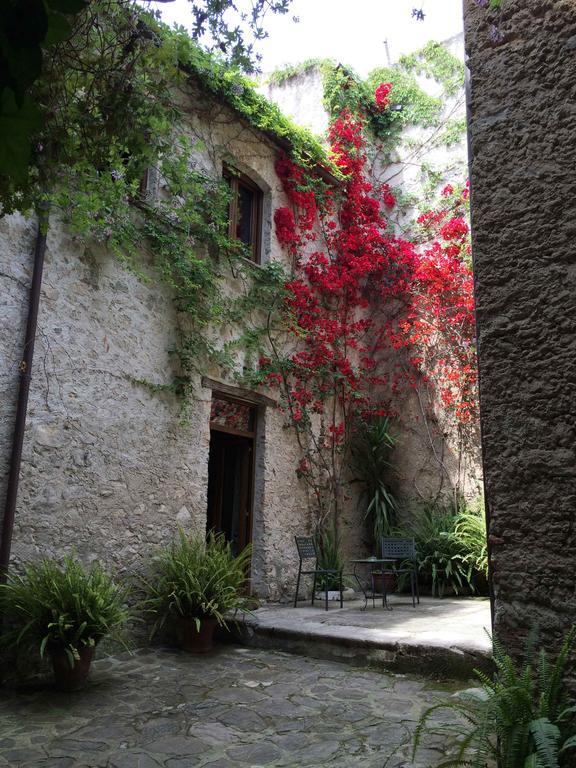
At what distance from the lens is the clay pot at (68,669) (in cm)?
389

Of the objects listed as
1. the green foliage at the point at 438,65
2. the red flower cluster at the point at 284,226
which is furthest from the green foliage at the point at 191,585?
the green foliage at the point at 438,65

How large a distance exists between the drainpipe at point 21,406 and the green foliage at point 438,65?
7.37 metres

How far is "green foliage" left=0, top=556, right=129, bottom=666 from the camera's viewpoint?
389 cm

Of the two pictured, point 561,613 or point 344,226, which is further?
point 344,226

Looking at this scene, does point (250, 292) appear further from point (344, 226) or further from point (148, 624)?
point (148, 624)

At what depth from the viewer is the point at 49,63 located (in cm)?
249

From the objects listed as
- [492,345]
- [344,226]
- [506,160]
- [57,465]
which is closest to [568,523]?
[492,345]

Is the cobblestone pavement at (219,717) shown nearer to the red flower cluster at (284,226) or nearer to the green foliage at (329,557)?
the green foliage at (329,557)

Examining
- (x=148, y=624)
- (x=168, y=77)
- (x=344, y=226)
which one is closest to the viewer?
(x=168, y=77)

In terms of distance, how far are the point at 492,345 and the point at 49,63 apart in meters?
2.11

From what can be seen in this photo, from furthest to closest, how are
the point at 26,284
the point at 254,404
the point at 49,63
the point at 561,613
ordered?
the point at 254,404, the point at 26,284, the point at 49,63, the point at 561,613

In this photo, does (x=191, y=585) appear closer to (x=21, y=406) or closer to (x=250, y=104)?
(x=21, y=406)

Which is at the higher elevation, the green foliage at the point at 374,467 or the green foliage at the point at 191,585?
the green foliage at the point at 374,467

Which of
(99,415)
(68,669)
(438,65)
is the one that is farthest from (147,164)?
(438,65)
